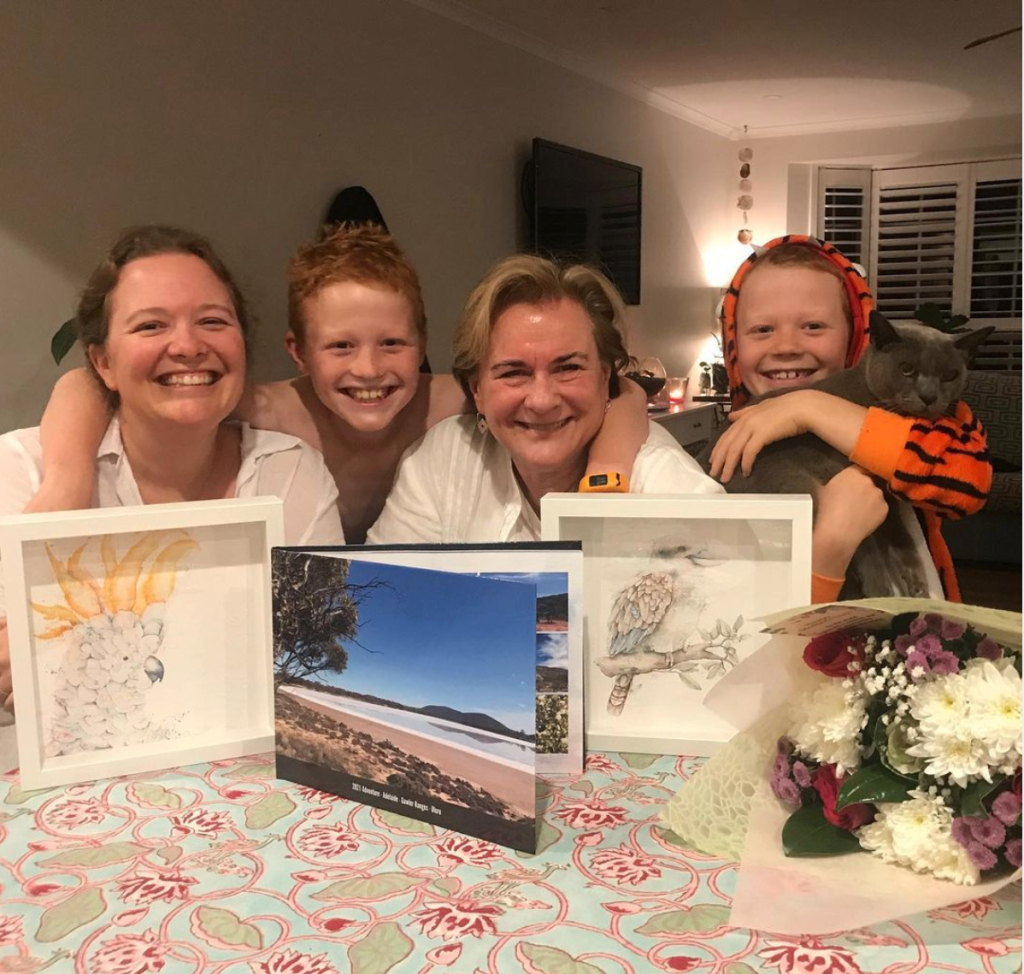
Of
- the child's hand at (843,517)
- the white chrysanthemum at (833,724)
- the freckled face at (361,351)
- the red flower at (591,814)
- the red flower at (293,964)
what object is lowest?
the red flower at (293,964)

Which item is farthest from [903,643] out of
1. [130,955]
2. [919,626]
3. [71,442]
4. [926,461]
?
[71,442]

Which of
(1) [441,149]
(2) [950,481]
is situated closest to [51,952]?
(2) [950,481]

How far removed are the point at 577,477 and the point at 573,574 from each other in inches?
14.4

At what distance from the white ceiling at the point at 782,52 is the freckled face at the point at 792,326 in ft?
8.97

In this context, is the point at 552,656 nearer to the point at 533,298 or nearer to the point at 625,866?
the point at 625,866

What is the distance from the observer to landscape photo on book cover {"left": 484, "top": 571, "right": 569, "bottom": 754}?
93cm

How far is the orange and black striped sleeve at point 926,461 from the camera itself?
1.06 m

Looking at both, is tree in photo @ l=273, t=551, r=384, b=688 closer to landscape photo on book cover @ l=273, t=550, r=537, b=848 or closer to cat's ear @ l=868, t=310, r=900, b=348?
landscape photo on book cover @ l=273, t=550, r=537, b=848

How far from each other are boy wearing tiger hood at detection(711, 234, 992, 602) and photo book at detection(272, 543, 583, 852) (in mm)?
328

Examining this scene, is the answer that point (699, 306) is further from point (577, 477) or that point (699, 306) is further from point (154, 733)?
point (154, 733)

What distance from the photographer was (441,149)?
3.60 m

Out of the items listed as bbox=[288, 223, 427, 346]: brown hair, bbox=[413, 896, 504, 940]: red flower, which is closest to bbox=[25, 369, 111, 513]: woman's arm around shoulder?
bbox=[288, 223, 427, 346]: brown hair

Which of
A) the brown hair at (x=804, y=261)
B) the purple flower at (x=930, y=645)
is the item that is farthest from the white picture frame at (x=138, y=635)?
Result: the brown hair at (x=804, y=261)

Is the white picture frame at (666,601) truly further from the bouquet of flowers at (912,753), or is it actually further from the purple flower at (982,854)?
the purple flower at (982,854)
